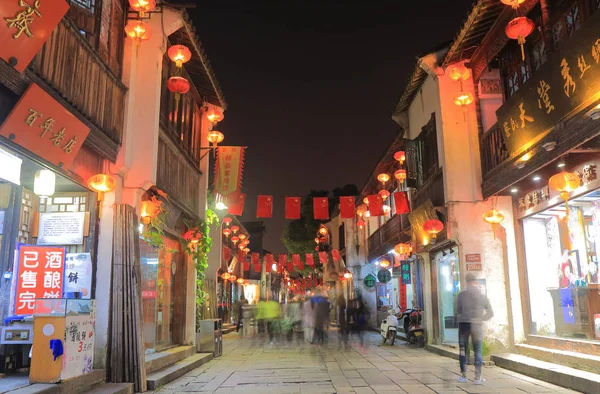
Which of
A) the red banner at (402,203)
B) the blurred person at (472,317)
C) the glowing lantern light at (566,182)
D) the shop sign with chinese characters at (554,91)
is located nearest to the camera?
the shop sign with chinese characters at (554,91)

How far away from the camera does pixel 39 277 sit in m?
8.35

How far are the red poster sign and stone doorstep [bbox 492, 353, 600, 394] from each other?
8.80 meters

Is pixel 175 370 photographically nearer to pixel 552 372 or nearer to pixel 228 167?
pixel 228 167

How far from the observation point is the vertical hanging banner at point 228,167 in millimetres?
15797

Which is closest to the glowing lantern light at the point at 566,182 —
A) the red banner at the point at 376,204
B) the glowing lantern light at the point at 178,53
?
the glowing lantern light at the point at 178,53

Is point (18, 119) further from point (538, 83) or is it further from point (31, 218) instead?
point (538, 83)

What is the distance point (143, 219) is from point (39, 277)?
8.79 feet

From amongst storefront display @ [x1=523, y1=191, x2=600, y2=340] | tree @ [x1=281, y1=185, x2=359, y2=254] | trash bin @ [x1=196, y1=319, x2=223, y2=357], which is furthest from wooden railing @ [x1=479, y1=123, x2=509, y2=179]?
tree @ [x1=281, y1=185, x2=359, y2=254]

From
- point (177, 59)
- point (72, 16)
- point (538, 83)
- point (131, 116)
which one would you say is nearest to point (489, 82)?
point (538, 83)

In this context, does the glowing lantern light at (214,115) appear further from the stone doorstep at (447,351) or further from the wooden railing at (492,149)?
the stone doorstep at (447,351)

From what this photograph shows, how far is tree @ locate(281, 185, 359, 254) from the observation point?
43.6m

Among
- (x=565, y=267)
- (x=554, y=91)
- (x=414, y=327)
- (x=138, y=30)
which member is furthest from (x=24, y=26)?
(x=414, y=327)

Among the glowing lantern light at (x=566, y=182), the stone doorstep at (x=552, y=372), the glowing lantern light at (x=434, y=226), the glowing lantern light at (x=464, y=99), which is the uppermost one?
the glowing lantern light at (x=464, y=99)

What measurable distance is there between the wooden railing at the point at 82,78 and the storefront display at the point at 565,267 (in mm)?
8673
